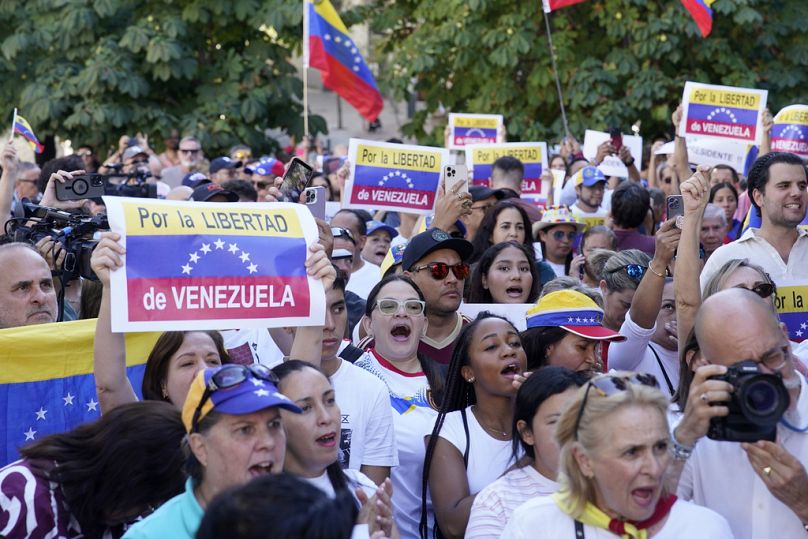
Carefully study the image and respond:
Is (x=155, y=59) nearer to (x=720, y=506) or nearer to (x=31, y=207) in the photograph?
(x=31, y=207)

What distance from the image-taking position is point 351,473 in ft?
15.8

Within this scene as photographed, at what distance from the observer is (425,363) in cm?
661

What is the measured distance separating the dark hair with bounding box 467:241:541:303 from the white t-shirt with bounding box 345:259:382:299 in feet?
4.18

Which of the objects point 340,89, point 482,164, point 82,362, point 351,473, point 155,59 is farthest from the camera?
point 155,59

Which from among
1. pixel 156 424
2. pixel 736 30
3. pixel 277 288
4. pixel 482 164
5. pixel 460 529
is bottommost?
pixel 460 529

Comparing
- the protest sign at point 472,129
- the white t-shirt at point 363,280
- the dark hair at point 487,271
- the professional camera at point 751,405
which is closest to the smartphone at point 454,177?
the dark hair at point 487,271

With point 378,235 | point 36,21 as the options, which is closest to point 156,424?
point 378,235

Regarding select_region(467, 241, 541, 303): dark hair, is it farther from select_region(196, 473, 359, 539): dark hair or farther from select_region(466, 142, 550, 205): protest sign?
select_region(466, 142, 550, 205): protest sign

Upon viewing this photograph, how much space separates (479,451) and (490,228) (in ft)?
12.4

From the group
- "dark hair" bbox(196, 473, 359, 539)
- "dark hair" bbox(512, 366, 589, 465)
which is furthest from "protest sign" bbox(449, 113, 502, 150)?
"dark hair" bbox(196, 473, 359, 539)

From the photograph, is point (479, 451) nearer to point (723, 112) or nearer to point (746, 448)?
point (746, 448)

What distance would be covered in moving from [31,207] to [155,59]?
12.5 meters

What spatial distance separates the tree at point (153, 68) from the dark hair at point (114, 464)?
50.0 feet

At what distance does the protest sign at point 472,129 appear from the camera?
605 inches
